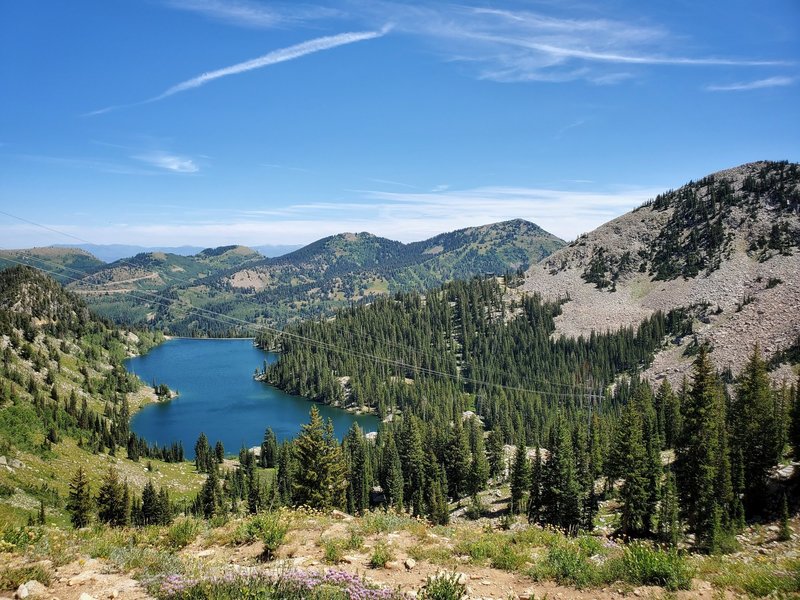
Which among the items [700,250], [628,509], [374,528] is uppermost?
[700,250]

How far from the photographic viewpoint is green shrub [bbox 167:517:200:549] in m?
15.0

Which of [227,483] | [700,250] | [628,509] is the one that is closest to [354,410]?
[227,483]

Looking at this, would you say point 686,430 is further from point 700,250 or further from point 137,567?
point 700,250

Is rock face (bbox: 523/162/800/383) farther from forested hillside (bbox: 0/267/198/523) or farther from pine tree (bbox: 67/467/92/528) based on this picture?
forested hillside (bbox: 0/267/198/523)

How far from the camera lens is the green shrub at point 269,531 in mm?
13594

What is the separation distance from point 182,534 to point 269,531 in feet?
12.7

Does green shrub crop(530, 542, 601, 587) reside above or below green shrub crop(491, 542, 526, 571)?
above

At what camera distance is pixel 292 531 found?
1587 centimetres

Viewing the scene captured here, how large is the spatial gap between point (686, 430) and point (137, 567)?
5540 centimetres

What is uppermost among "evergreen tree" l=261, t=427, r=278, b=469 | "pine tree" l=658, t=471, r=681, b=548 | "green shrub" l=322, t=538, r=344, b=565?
"green shrub" l=322, t=538, r=344, b=565

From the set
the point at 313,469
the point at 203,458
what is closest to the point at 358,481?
the point at 313,469

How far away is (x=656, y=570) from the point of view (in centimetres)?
1160

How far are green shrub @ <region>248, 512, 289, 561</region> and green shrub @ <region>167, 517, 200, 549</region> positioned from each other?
201cm

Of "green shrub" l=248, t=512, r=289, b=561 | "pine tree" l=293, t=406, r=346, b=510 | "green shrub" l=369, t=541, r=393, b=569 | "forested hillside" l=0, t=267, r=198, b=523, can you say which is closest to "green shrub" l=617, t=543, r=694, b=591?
"green shrub" l=369, t=541, r=393, b=569
